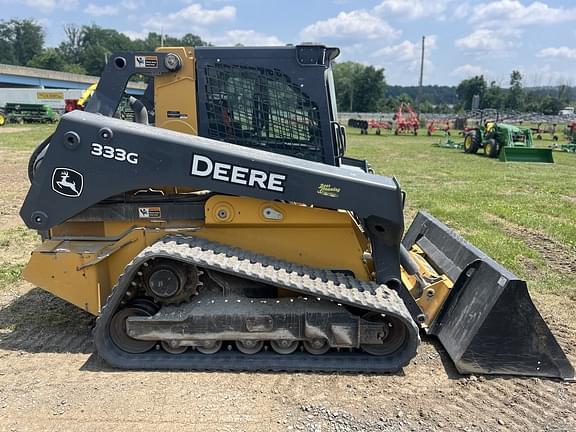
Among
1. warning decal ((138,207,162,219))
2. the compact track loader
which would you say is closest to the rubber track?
the compact track loader

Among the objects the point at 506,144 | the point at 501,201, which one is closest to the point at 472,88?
the point at 506,144

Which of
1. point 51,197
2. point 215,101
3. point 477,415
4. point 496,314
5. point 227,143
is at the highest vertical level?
point 215,101

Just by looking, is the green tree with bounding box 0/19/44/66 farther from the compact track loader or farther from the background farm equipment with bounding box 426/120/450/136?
the compact track loader

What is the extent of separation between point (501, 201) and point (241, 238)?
887 cm

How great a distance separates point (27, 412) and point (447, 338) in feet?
10.7

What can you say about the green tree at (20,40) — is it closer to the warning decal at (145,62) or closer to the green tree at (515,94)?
the green tree at (515,94)

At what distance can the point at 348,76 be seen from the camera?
10194 cm

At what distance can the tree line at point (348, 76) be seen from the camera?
89625mm

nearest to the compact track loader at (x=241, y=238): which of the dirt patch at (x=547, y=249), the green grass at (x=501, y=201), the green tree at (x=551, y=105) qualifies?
the green grass at (x=501, y=201)

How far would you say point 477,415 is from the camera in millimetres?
3537

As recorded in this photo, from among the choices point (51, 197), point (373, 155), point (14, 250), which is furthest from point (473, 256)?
point (373, 155)

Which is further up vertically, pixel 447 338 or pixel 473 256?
pixel 473 256

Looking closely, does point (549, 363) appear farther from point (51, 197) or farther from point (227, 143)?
point (51, 197)

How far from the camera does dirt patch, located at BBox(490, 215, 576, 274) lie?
6.83m
